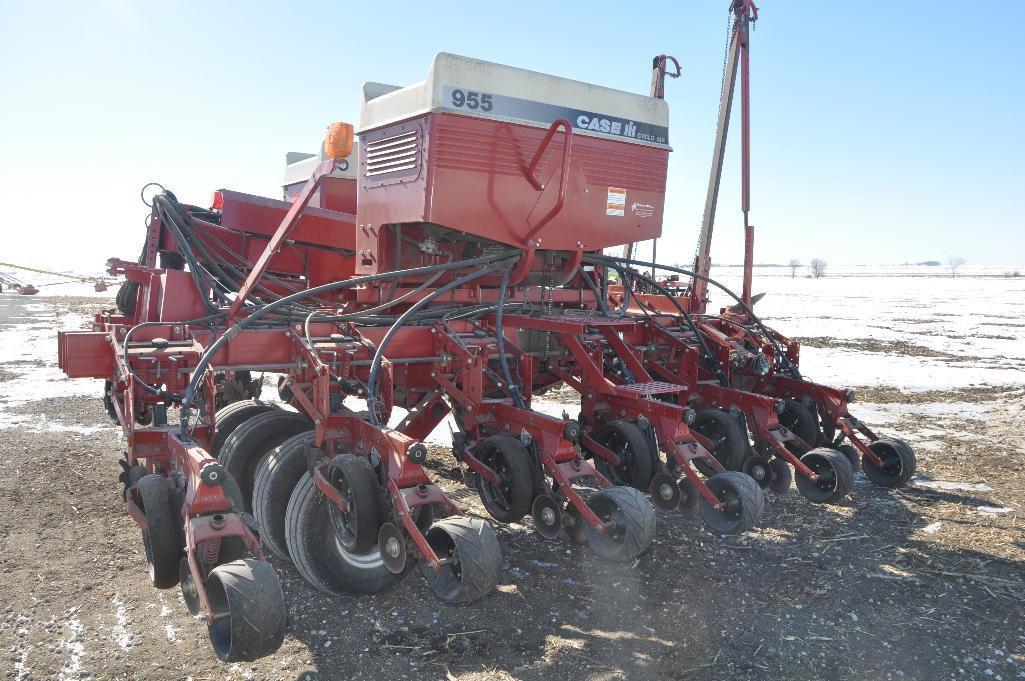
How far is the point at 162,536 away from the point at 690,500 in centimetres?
262

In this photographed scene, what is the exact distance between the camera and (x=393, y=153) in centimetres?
466

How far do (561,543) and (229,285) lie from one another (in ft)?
9.06

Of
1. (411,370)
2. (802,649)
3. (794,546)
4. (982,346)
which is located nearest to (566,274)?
(411,370)

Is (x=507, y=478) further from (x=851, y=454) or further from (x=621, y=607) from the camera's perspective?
(x=851, y=454)

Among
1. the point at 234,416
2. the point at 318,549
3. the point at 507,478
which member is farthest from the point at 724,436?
the point at 234,416

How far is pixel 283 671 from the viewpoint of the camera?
3121 millimetres

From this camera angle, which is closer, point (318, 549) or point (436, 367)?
point (318, 549)

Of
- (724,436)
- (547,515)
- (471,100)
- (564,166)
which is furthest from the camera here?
(724,436)

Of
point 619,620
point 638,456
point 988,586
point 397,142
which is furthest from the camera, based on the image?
point 397,142

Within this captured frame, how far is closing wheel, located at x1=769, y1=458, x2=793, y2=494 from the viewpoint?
178 inches

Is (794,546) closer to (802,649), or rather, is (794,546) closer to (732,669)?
(802,649)

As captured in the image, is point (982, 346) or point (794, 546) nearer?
point (794, 546)

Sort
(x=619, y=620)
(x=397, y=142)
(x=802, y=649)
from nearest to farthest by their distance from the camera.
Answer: (x=802, y=649) < (x=619, y=620) < (x=397, y=142)

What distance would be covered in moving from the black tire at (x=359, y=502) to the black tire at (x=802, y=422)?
3.15 m
